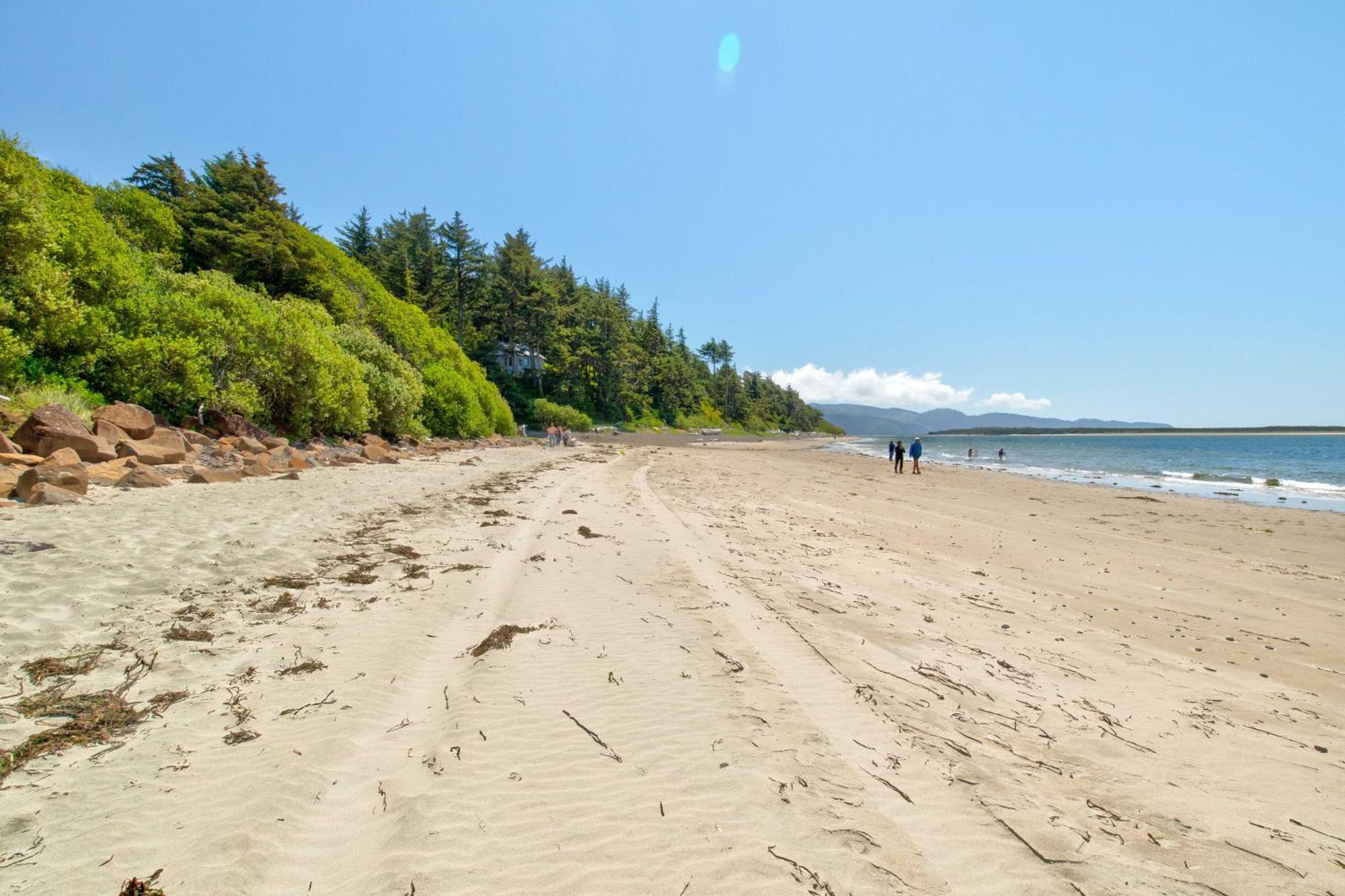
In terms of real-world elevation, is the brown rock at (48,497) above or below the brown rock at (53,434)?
below

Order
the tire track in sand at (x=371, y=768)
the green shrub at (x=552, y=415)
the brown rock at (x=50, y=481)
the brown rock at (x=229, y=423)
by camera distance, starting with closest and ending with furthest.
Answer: the tire track in sand at (x=371, y=768) → the brown rock at (x=50, y=481) → the brown rock at (x=229, y=423) → the green shrub at (x=552, y=415)

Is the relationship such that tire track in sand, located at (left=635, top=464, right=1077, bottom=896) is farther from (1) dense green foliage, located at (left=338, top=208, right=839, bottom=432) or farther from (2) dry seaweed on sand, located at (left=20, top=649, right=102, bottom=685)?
(1) dense green foliage, located at (left=338, top=208, right=839, bottom=432)

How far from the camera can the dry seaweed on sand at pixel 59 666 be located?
142 inches

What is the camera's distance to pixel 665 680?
4.31 meters

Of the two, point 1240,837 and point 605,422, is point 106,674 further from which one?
point 605,422

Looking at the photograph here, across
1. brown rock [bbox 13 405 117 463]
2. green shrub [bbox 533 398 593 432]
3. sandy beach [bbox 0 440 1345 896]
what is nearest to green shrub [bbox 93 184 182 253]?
brown rock [bbox 13 405 117 463]

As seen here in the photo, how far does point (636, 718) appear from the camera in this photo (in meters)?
3.77

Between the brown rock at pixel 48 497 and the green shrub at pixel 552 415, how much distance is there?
42.6m

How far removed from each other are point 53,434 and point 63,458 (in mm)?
622

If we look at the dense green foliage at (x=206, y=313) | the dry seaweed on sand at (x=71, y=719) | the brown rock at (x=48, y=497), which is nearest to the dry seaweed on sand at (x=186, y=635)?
the dry seaweed on sand at (x=71, y=719)

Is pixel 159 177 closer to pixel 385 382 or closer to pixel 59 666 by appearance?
pixel 385 382

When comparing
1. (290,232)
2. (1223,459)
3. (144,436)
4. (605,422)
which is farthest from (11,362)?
(1223,459)

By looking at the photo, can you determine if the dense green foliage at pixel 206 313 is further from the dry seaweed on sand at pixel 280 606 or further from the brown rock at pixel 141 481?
the dry seaweed on sand at pixel 280 606

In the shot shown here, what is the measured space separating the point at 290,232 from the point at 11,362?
2262 cm
